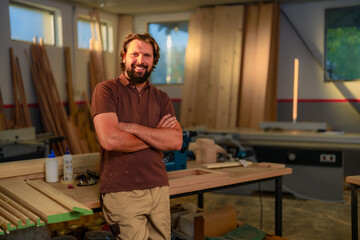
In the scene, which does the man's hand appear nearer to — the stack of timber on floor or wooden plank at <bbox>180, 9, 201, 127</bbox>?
the stack of timber on floor

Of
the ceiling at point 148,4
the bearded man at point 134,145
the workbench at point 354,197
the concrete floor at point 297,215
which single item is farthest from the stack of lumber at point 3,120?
the workbench at point 354,197

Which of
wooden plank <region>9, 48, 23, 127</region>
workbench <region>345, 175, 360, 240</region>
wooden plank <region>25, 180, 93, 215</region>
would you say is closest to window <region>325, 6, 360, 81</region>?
workbench <region>345, 175, 360, 240</region>

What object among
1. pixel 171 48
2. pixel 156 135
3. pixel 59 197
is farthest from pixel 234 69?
pixel 59 197

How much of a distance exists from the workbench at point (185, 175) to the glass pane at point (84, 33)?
13.7 ft

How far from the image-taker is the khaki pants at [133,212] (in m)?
1.86

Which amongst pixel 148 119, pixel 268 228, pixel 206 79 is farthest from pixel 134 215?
pixel 206 79

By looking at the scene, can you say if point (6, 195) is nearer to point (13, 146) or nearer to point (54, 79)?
point (13, 146)

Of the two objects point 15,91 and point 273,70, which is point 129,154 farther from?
point 273,70

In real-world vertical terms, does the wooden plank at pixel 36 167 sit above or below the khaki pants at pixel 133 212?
above

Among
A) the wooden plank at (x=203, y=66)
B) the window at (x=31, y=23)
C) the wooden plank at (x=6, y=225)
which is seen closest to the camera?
the wooden plank at (x=6, y=225)

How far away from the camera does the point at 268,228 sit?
3.64 m

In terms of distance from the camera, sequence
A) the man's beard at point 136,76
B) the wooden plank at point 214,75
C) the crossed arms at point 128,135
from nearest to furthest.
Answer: the crossed arms at point 128,135 → the man's beard at point 136,76 → the wooden plank at point 214,75

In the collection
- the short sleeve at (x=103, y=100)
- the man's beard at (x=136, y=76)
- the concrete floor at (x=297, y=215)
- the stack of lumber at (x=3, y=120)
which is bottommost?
the concrete floor at (x=297, y=215)

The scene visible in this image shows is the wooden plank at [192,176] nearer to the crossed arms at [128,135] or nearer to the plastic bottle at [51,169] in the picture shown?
the crossed arms at [128,135]
